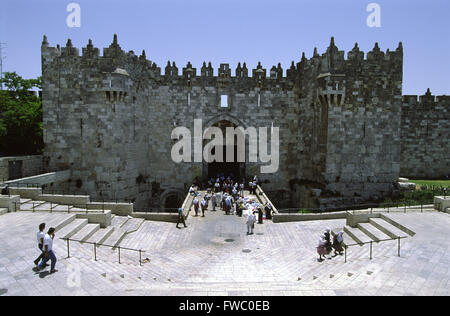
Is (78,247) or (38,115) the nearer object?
(78,247)

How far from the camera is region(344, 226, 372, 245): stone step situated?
13734 mm

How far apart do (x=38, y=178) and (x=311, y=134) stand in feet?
61.9

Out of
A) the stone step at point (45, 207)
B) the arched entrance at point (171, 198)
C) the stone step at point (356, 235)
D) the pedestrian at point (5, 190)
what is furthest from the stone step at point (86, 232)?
the arched entrance at point (171, 198)

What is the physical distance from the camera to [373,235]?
1381 centimetres

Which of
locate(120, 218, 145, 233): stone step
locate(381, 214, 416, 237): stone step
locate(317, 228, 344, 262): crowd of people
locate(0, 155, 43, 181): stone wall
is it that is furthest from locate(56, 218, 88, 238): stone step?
locate(381, 214, 416, 237): stone step

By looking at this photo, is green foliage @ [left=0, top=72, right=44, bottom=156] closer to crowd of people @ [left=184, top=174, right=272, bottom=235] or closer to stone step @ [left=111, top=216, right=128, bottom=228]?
stone step @ [left=111, top=216, right=128, bottom=228]

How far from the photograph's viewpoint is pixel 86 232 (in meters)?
13.8

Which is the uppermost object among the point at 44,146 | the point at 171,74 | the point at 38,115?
the point at 171,74

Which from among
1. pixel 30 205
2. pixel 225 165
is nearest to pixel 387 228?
pixel 30 205

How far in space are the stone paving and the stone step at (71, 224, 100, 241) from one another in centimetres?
103

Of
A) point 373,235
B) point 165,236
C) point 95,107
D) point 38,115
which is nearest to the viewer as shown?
point 373,235

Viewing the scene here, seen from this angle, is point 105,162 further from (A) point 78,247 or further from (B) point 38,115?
(A) point 78,247
